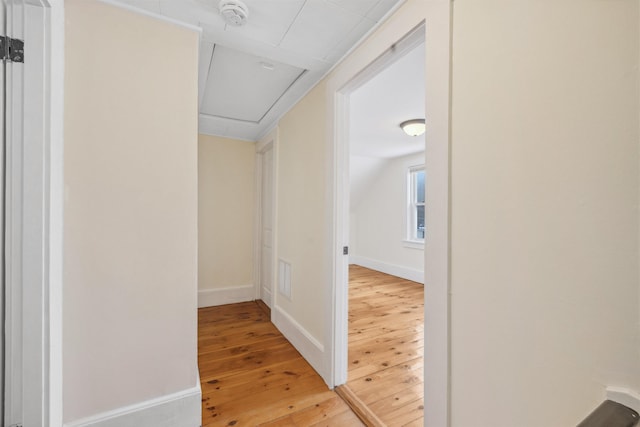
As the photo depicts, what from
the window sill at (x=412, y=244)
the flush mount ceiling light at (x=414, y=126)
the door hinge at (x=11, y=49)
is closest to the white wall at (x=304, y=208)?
the flush mount ceiling light at (x=414, y=126)

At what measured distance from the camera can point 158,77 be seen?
1546 mm

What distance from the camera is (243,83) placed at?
2.30 meters

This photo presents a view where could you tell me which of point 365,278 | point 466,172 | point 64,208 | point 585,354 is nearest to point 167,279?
point 64,208

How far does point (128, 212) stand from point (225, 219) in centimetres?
221

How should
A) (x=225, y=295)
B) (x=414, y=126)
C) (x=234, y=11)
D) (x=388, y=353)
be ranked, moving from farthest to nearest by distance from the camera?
1. (x=225, y=295)
2. (x=414, y=126)
3. (x=388, y=353)
4. (x=234, y=11)

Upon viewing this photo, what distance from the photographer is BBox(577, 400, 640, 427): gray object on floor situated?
0.50m

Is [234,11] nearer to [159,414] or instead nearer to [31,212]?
[31,212]

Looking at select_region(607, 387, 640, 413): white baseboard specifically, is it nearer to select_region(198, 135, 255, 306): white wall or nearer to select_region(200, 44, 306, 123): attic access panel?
select_region(200, 44, 306, 123): attic access panel

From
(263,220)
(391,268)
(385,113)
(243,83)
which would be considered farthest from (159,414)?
(391,268)

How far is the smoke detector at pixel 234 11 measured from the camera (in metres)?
1.38

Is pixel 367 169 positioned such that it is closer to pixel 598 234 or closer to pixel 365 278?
pixel 365 278

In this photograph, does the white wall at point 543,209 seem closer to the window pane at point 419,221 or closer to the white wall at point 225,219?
the white wall at point 225,219

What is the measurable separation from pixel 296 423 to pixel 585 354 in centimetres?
150

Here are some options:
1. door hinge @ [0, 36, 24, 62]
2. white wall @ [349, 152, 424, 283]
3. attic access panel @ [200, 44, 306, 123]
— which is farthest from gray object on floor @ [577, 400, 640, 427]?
white wall @ [349, 152, 424, 283]
